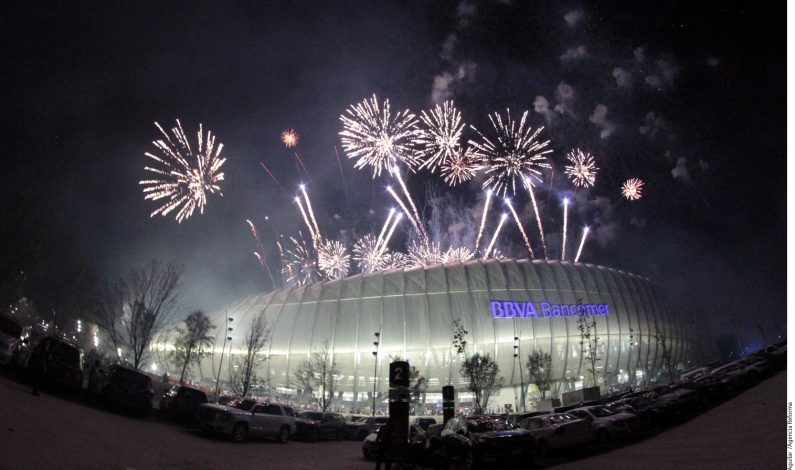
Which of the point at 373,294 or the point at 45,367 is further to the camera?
the point at 373,294

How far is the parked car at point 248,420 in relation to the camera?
18000 mm

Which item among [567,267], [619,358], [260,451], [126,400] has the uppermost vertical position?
[567,267]

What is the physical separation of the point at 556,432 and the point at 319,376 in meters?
38.1

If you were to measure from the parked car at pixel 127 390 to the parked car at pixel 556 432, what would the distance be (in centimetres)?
1540

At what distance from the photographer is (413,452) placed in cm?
1180

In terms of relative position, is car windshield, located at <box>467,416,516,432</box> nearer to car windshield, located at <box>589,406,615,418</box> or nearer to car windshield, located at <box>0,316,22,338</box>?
car windshield, located at <box>589,406,615,418</box>

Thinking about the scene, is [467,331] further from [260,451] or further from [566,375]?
[260,451]

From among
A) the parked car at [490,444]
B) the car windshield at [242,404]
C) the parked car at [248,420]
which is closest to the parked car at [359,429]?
the parked car at [248,420]

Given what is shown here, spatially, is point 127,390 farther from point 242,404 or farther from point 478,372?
point 478,372

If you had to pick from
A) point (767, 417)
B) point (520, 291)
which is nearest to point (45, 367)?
point (767, 417)

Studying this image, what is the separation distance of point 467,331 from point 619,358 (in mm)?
23010

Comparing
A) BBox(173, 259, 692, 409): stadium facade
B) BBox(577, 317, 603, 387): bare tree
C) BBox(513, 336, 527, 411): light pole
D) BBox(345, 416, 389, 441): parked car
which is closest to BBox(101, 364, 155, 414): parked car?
BBox(345, 416, 389, 441): parked car

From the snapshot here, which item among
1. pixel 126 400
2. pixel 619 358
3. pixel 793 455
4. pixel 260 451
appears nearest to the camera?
pixel 793 455

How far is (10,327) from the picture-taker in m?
19.1
